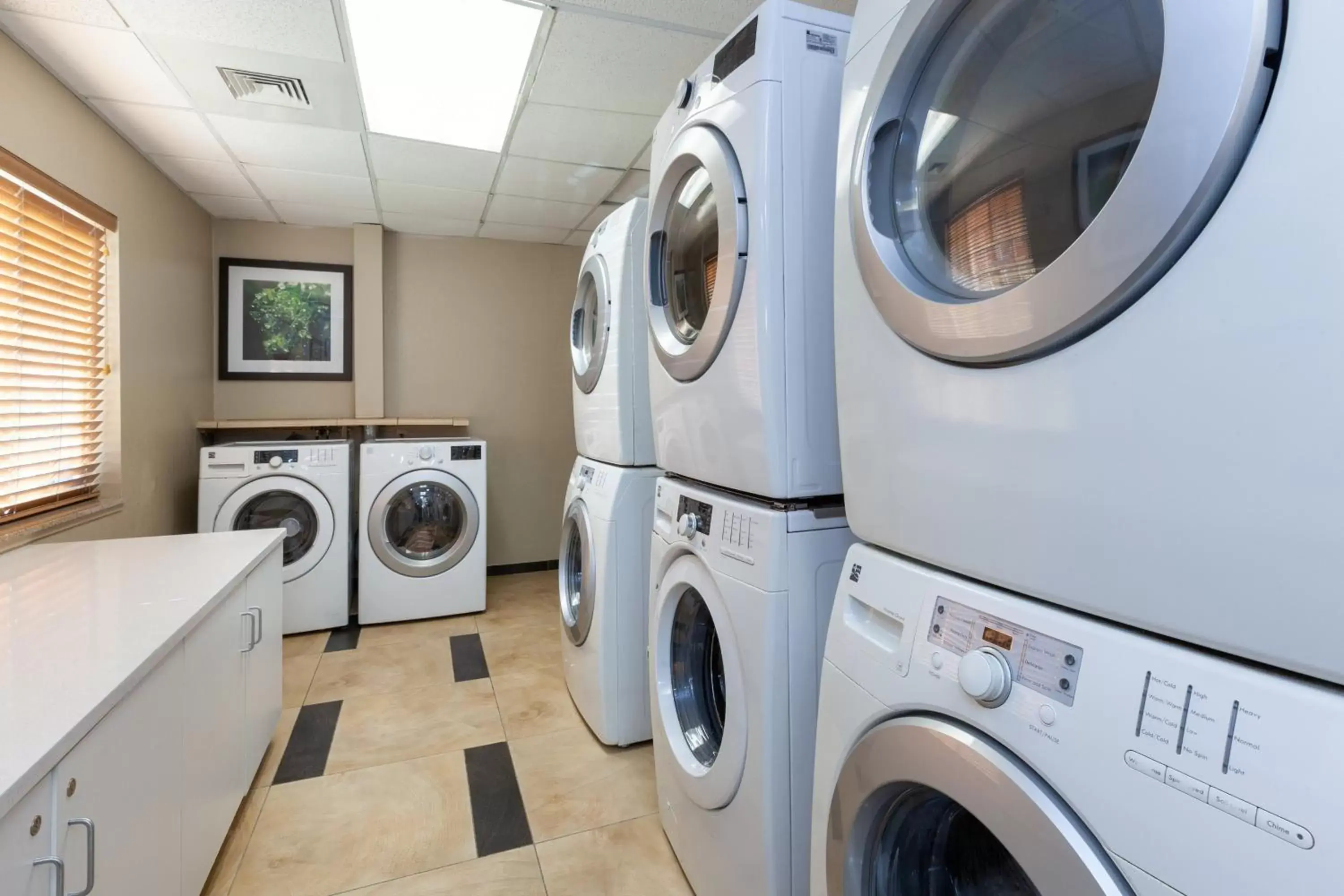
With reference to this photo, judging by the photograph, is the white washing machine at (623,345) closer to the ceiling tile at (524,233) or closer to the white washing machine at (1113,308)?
the white washing machine at (1113,308)

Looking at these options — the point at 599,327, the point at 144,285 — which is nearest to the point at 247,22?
the point at 599,327

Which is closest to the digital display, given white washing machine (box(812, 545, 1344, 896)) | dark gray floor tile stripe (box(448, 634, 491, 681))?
white washing machine (box(812, 545, 1344, 896))

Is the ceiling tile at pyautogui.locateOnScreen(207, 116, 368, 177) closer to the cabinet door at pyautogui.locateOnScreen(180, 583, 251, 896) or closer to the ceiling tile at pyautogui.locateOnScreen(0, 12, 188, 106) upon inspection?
the ceiling tile at pyautogui.locateOnScreen(0, 12, 188, 106)

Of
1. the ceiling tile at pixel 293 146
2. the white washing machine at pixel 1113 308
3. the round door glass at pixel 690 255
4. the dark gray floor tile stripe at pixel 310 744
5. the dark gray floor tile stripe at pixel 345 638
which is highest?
the ceiling tile at pixel 293 146

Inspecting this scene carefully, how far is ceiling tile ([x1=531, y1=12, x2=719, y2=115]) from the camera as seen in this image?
1.71 meters

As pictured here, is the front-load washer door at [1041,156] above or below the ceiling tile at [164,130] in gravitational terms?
below

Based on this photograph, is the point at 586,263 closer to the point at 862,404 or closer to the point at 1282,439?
the point at 862,404

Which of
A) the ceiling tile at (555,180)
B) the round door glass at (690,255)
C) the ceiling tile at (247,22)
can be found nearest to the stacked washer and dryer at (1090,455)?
the round door glass at (690,255)

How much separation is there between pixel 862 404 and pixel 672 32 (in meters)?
1.46

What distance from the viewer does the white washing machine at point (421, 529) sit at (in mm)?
3062

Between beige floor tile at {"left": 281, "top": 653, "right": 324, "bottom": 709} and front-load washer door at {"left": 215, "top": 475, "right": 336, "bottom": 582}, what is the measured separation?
1.38 feet

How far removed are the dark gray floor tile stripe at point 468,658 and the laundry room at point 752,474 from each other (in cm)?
7

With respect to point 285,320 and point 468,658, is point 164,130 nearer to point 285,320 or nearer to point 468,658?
point 285,320

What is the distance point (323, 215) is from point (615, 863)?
3.46m
